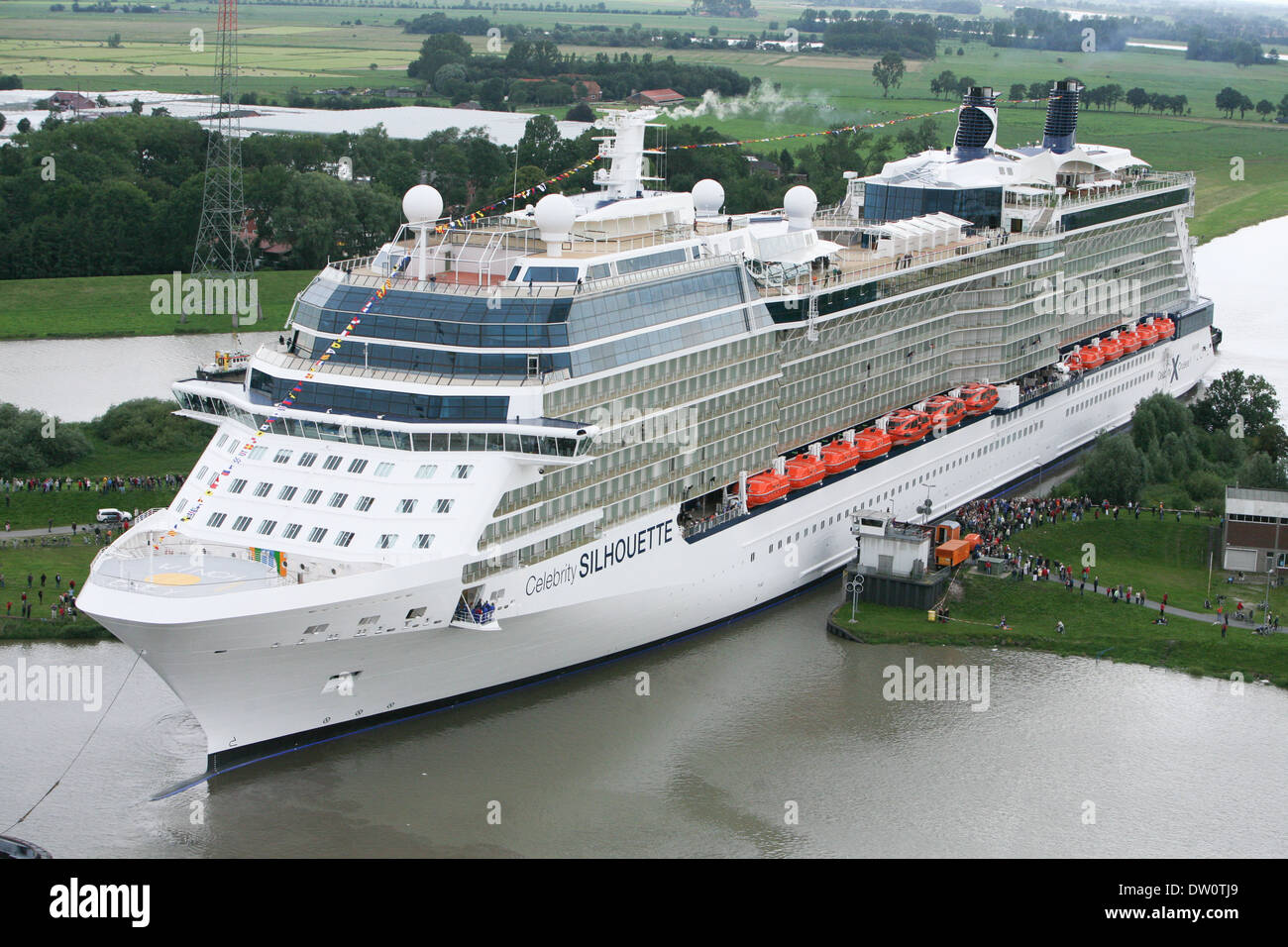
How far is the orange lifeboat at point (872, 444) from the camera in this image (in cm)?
4759

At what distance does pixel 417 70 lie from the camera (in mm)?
162000

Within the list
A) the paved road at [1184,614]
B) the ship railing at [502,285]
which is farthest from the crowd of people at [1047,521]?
the ship railing at [502,285]

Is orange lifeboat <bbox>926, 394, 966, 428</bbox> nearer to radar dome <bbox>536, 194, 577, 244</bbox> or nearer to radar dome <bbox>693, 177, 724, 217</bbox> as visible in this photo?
radar dome <bbox>693, 177, 724, 217</bbox>

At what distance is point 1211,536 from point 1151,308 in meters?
20.6

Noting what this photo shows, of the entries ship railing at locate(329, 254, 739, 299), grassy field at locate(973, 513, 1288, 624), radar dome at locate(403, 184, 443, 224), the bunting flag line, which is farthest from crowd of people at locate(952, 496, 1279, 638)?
the bunting flag line

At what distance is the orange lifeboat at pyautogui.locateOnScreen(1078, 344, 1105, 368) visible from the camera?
198 feet

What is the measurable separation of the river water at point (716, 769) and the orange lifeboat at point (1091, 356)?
2122 cm

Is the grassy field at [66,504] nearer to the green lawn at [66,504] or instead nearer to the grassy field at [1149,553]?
the green lawn at [66,504]

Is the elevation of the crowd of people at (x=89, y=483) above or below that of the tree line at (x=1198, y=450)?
below

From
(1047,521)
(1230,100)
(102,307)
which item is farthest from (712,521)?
(1230,100)

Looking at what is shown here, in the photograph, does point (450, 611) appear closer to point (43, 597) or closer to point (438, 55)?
point (43, 597)

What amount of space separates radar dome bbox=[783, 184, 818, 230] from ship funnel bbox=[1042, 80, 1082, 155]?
1919 cm

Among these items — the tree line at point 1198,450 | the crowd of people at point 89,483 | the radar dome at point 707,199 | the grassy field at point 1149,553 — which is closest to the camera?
the grassy field at point 1149,553

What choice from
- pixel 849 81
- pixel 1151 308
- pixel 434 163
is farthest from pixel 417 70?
pixel 1151 308
